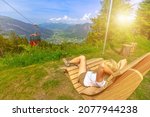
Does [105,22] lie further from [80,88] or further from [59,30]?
[59,30]

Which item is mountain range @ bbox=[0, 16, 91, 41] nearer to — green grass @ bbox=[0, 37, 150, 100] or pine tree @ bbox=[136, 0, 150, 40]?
pine tree @ bbox=[136, 0, 150, 40]

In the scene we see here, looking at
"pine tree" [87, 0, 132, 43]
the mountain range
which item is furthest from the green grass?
"pine tree" [87, 0, 132, 43]

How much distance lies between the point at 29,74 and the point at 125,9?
26.8ft

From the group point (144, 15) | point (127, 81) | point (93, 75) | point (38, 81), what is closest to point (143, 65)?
point (127, 81)

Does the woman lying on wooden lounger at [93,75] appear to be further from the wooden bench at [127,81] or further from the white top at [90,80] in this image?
the wooden bench at [127,81]

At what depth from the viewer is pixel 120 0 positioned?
1198 centimetres

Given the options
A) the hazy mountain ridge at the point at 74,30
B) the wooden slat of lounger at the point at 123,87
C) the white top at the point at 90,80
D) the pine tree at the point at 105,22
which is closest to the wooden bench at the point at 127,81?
the wooden slat of lounger at the point at 123,87

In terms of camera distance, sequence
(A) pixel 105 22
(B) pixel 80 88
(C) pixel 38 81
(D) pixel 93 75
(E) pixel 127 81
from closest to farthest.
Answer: (E) pixel 127 81
(D) pixel 93 75
(B) pixel 80 88
(C) pixel 38 81
(A) pixel 105 22

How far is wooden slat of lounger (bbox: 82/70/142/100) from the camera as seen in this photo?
3.75 m

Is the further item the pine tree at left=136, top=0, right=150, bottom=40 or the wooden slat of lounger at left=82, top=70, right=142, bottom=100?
the pine tree at left=136, top=0, right=150, bottom=40

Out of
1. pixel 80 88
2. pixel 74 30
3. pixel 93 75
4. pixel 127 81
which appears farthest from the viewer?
pixel 74 30

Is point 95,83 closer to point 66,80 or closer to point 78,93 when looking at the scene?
point 78,93

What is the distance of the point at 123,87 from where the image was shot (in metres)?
3.98

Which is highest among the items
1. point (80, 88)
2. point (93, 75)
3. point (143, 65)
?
point (143, 65)
